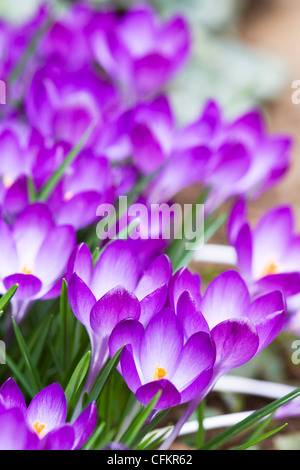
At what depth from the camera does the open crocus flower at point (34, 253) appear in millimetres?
538

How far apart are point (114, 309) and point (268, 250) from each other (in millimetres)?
238

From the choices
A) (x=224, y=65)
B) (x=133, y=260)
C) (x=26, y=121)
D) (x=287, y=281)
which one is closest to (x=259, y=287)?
(x=287, y=281)

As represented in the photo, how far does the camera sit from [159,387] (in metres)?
0.44

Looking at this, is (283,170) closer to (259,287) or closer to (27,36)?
(259,287)

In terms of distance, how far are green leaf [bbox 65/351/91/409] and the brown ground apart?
0.96 m

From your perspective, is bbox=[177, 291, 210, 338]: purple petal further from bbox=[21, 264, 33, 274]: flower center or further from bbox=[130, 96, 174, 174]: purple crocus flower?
bbox=[130, 96, 174, 174]: purple crocus flower

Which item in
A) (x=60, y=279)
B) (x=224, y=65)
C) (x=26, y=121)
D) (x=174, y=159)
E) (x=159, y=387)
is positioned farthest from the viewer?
(x=224, y=65)

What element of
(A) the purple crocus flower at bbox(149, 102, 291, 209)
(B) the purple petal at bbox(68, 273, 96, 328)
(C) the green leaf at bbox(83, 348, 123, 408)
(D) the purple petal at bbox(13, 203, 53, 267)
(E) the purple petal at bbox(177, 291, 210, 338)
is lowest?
(C) the green leaf at bbox(83, 348, 123, 408)

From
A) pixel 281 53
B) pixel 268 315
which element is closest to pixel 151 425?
pixel 268 315

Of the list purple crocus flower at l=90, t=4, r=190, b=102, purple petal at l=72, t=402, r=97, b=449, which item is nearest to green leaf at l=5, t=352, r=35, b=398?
purple petal at l=72, t=402, r=97, b=449

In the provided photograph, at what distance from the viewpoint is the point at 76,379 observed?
49cm

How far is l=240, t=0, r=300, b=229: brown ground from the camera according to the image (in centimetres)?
155

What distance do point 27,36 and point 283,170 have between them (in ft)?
1.51

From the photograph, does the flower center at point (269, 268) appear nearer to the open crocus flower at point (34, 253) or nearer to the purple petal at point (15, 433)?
the open crocus flower at point (34, 253)
